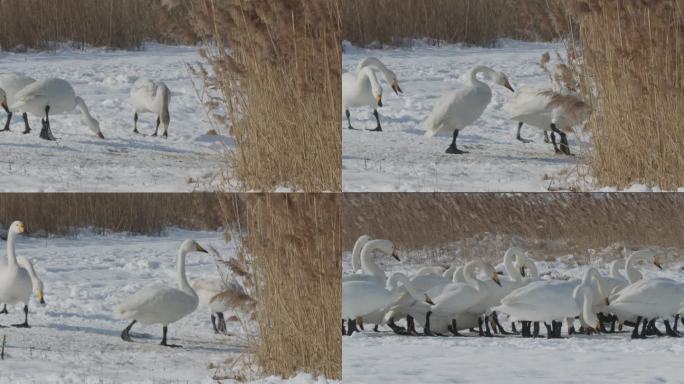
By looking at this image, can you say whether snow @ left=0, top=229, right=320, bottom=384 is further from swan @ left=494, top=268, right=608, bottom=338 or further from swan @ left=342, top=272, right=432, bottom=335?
swan @ left=494, top=268, right=608, bottom=338

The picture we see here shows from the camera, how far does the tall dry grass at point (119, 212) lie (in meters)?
7.48

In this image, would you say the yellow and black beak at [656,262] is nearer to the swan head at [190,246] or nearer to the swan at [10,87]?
the swan head at [190,246]

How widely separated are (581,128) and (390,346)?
1.70 meters

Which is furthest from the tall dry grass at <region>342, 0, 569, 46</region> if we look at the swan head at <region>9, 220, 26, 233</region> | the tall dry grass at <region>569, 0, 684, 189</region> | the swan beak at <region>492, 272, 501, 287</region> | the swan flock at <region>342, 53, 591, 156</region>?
the swan head at <region>9, 220, 26, 233</region>

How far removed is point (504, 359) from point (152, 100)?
9.44 ft

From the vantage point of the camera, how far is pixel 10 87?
893 cm

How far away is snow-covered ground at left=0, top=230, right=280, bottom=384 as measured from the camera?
761 centimetres

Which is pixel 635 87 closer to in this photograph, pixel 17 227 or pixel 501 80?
pixel 501 80

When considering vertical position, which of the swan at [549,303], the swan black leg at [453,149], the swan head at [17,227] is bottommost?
the swan at [549,303]

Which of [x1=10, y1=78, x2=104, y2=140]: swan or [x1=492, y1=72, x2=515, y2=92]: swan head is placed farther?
[x1=492, y1=72, x2=515, y2=92]: swan head

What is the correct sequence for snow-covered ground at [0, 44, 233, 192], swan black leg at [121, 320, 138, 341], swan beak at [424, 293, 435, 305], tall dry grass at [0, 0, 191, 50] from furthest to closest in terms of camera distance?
1. tall dry grass at [0, 0, 191, 50]
2. swan black leg at [121, 320, 138, 341]
3. swan beak at [424, 293, 435, 305]
4. snow-covered ground at [0, 44, 233, 192]

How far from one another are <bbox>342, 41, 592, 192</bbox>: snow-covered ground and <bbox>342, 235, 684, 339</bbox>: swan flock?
1.80ft

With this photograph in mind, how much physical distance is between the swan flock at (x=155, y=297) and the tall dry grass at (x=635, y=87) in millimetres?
2438

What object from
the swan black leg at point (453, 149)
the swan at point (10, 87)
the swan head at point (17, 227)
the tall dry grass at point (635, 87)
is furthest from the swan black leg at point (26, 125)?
the tall dry grass at point (635, 87)
